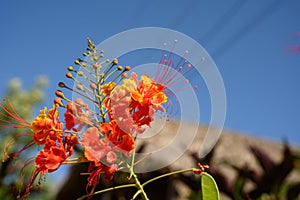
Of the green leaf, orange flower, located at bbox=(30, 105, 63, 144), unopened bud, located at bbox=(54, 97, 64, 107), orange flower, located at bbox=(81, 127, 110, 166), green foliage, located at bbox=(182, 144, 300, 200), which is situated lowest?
green foliage, located at bbox=(182, 144, 300, 200)

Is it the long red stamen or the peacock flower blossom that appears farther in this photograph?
the long red stamen

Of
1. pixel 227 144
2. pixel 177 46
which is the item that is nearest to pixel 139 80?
pixel 177 46

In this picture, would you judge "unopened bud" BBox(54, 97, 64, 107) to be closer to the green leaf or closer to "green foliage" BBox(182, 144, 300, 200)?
the green leaf

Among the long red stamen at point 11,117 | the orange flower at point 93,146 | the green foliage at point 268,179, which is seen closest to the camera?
the orange flower at point 93,146

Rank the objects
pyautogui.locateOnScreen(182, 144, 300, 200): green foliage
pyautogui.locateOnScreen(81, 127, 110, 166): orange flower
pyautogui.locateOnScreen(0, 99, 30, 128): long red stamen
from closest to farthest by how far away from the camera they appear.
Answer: pyautogui.locateOnScreen(81, 127, 110, 166): orange flower < pyautogui.locateOnScreen(0, 99, 30, 128): long red stamen < pyautogui.locateOnScreen(182, 144, 300, 200): green foliage

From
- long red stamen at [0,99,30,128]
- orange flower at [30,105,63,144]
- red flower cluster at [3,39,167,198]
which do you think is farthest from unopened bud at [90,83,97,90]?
long red stamen at [0,99,30,128]

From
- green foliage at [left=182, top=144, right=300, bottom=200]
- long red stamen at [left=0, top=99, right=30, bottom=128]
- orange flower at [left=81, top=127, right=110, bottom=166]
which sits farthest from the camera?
green foliage at [left=182, top=144, right=300, bottom=200]

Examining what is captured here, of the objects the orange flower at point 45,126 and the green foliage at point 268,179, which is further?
the green foliage at point 268,179

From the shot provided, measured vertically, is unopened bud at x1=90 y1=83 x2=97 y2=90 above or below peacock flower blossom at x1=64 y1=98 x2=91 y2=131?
above

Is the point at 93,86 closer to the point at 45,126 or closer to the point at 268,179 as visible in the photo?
the point at 45,126

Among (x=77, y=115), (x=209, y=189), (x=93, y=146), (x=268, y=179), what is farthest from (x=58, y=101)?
(x=268, y=179)

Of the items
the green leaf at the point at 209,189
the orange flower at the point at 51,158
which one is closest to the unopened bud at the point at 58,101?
the orange flower at the point at 51,158

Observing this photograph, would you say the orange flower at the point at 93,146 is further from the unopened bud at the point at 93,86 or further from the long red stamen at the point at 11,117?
the long red stamen at the point at 11,117

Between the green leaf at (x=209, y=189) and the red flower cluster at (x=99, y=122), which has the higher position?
the red flower cluster at (x=99, y=122)
